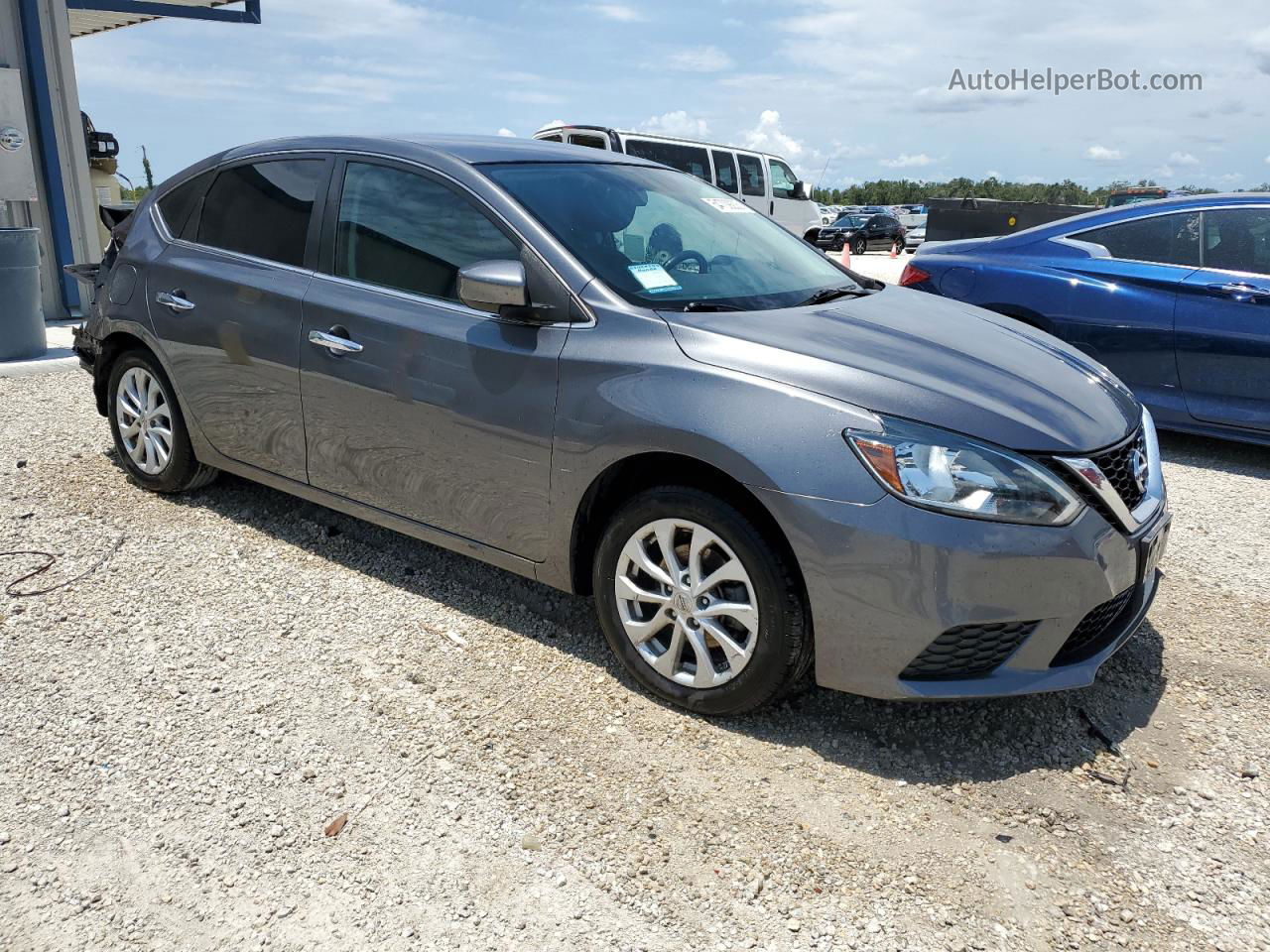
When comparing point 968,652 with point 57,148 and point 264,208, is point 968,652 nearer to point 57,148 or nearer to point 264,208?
point 264,208

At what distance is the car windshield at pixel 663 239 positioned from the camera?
11.1 feet

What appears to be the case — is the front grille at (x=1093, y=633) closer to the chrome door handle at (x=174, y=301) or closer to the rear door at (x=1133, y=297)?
the rear door at (x=1133, y=297)

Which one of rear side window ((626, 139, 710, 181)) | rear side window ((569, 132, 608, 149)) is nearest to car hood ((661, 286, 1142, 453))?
rear side window ((569, 132, 608, 149))

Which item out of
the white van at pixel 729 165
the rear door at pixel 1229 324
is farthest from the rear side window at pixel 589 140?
the rear door at pixel 1229 324

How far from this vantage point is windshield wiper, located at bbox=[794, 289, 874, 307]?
11.9 ft

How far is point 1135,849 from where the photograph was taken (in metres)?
2.60

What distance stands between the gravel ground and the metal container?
17.0 feet

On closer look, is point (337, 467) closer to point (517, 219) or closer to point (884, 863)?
point (517, 219)

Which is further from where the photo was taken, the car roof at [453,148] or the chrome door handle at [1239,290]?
the chrome door handle at [1239,290]

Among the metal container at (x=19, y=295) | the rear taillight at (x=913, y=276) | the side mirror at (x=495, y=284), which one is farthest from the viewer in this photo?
the metal container at (x=19, y=295)

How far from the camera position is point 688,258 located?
360 cm

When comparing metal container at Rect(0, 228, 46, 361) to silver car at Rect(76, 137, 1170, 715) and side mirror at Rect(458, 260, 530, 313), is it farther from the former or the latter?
side mirror at Rect(458, 260, 530, 313)

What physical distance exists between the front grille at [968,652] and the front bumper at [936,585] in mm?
10

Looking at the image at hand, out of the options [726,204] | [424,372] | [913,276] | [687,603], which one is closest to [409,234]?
[424,372]
